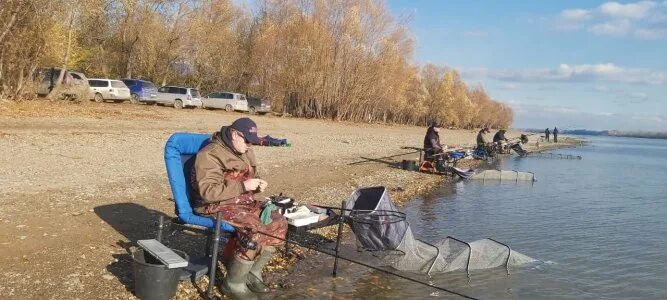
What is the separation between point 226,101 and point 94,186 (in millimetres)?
32257

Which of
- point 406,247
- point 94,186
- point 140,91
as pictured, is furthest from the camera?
point 140,91

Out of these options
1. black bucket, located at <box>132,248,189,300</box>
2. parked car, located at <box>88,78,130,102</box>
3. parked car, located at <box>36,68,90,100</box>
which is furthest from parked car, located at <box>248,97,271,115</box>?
black bucket, located at <box>132,248,189,300</box>

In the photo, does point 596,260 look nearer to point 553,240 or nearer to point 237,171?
point 553,240

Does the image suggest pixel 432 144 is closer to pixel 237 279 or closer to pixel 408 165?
pixel 408 165

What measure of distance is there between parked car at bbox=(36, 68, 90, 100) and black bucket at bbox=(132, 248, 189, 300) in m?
25.0

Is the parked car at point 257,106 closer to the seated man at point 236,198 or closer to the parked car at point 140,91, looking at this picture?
the parked car at point 140,91

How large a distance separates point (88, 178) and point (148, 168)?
220 cm

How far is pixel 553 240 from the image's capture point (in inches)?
419

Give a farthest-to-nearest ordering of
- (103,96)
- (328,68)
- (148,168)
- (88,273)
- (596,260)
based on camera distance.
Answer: (328,68) < (103,96) < (148,168) < (596,260) < (88,273)

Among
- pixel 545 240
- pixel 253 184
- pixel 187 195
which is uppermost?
pixel 253 184

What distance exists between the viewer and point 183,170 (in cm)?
591

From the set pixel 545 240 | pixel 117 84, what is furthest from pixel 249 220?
pixel 117 84

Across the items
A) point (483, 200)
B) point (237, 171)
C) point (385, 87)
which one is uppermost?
point (385, 87)

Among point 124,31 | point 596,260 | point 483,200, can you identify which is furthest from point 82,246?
point 124,31
